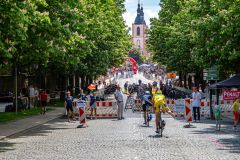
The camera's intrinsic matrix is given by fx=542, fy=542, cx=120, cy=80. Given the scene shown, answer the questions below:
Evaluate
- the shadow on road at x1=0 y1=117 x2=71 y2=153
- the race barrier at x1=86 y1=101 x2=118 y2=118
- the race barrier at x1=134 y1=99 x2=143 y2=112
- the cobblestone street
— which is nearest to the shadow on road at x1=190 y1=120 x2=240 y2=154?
the cobblestone street

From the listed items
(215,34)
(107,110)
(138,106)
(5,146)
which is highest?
(215,34)

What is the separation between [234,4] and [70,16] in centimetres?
853

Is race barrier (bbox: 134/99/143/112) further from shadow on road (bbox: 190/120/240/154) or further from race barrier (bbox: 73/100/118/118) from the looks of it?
shadow on road (bbox: 190/120/240/154)

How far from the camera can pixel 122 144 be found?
1717 cm

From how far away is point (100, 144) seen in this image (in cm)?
1731

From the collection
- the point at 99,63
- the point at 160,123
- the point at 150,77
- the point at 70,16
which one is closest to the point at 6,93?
the point at 99,63

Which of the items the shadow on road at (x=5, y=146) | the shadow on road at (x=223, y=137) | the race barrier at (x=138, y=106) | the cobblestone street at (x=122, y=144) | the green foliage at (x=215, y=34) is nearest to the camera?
the cobblestone street at (x=122, y=144)

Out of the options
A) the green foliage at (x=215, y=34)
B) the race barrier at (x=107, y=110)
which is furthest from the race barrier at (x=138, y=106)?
the race barrier at (x=107, y=110)

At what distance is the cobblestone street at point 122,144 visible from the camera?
14.5m

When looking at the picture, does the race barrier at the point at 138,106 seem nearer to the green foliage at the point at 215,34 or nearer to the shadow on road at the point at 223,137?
the green foliage at the point at 215,34

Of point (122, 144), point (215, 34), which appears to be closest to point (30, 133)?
point (122, 144)

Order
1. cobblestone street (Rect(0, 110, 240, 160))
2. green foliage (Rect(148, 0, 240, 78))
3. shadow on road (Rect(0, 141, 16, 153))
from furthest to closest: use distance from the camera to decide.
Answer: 1. green foliage (Rect(148, 0, 240, 78))
2. shadow on road (Rect(0, 141, 16, 153))
3. cobblestone street (Rect(0, 110, 240, 160))

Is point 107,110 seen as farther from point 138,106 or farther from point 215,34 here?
point 215,34

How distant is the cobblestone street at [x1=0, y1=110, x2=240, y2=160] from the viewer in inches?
572
